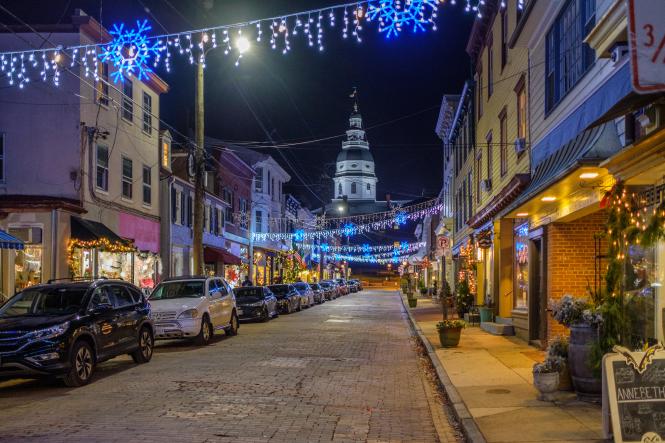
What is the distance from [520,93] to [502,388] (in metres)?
9.99

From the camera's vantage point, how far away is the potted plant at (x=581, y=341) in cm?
912

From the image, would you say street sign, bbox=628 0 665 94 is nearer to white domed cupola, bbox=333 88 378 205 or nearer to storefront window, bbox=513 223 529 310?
storefront window, bbox=513 223 529 310

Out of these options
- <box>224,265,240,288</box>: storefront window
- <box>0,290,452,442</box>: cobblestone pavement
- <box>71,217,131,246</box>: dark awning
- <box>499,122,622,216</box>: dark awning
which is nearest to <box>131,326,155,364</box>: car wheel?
<box>0,290,452,442</box>: cobblestone pavement

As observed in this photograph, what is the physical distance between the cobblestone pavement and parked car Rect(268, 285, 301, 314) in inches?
629

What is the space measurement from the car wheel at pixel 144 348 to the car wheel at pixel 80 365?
212 centimetres

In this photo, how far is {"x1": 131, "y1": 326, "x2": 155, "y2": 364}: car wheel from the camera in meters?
14.0

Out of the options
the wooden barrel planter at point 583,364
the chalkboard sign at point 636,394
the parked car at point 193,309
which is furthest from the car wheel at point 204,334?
the chalkboard sign at point 636,394

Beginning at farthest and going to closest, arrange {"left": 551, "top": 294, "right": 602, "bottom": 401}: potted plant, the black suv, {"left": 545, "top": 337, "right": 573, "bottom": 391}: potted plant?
the black suv
{"left": 545, "top": 337, "right": 573, "bottom": 391}: potted plant
{"left": 551, "top": 294, "right": 602, "bottom": 401}: potted plant

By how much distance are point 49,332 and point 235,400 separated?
3424mm

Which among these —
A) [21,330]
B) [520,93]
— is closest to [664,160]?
[21,330]

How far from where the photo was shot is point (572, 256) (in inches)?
581

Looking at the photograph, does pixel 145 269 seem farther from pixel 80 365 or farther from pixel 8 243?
pixel 80 365

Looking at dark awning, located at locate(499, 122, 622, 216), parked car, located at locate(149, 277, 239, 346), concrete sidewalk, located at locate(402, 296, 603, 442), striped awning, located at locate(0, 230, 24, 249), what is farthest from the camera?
striped awning, located at locate(0, 230, 24, 249)

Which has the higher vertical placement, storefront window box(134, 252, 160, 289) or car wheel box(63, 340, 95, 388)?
storefront window box(134, 252, 160, 289)
